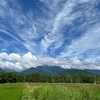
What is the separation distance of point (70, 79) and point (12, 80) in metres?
37.0

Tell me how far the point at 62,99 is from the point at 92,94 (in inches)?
198

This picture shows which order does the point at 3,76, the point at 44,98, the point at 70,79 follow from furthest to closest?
the point at 70,79 → the point at 3,76 → the point at 44,98

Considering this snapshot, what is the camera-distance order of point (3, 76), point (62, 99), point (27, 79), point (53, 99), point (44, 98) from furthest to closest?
point (27, 79)
point (3, 76)
point (44, 98)
point (53, 99)
point (62, 99)

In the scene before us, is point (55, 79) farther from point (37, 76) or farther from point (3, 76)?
point (3, 76)

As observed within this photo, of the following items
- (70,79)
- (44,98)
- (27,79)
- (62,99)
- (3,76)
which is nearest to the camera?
(62,99)

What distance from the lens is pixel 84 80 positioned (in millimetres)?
123750

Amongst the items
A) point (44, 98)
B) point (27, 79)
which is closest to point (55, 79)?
point (27, 79)

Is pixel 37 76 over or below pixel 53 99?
over

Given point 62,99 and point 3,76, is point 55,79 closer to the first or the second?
point 3,76

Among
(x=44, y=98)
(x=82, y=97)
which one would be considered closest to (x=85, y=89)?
(x=82, y=97)

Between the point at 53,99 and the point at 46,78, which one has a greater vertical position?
the point at 46,78

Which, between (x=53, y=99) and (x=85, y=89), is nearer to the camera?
(x=85, y=89)

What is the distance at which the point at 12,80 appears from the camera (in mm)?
123875

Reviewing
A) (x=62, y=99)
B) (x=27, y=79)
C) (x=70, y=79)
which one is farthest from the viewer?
(x=27, y=79)
